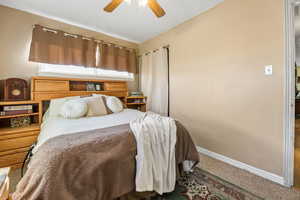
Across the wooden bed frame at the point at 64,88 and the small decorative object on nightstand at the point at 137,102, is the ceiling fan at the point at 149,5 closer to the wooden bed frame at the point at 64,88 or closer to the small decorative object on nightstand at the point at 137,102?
the wooden bed frame at the point at 64,88

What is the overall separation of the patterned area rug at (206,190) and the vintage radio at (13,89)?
8.18ft

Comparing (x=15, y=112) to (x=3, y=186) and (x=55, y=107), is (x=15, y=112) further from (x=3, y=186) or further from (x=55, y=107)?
(x=3, y=186)

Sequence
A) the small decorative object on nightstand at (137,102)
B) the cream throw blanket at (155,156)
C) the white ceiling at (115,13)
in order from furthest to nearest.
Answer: the small decorative object on nightstand at (137,102) < the white ceiling at (115,13) < the cream throw blanket at (155,156)

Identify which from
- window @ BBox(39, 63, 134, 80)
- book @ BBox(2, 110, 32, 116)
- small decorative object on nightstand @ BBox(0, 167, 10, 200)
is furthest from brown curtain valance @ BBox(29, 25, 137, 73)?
small decorative object on nightstand @ BBox(0, 167, 10, 200)

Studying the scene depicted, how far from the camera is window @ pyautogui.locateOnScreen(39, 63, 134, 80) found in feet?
7.91

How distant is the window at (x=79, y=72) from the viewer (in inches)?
94.9

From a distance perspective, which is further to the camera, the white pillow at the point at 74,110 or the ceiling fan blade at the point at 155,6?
the white pillow at the point at 74,110

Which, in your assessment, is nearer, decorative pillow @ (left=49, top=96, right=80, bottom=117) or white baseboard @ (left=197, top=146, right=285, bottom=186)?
white baseboard @ (left=197, top=146, right=285, bottom=186)

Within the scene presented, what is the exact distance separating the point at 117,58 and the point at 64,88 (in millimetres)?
1405

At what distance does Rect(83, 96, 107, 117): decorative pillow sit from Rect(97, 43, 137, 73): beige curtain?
110cm

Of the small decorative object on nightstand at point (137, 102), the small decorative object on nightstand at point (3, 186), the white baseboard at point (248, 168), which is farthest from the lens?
the small decorative object on nightstand at point (137, 102)

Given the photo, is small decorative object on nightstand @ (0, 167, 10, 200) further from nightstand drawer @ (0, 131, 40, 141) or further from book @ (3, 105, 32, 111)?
book @ (3, 105, 32, 111)

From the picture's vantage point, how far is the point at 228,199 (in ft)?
4.14

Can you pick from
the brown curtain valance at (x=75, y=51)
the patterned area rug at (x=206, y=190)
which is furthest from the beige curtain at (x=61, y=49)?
the patterned area rug at (x=206, y=190)
